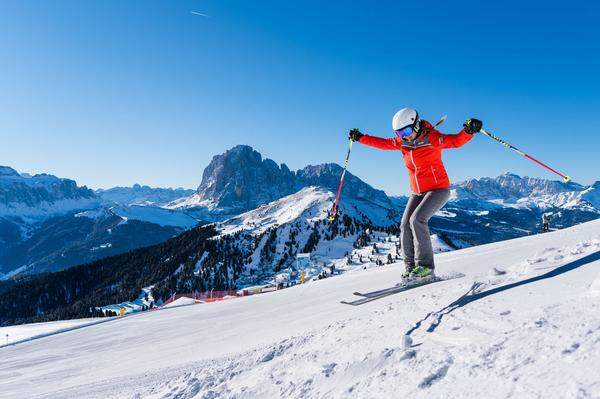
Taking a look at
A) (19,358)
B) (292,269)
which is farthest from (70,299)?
(19,358)

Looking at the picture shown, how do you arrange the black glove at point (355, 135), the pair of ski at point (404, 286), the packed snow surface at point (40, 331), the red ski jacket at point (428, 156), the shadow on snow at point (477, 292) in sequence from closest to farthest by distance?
the shadow on snow at point (477, 292) < the pair of ski at point (404, 286) < the red ski jacket at point (428, 156) < the black glove at point (355, 135) < the packed snow surface at point (40, 331)

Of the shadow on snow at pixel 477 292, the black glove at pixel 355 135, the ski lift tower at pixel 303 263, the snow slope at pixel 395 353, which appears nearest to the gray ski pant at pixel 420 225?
the snow slope at pixel 395 353

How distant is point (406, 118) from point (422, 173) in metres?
1.11

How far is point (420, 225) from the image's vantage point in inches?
299

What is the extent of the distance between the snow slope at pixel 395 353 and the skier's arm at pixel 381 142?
2912mm

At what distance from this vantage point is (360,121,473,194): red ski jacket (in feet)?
24.3

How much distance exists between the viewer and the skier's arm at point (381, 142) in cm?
833

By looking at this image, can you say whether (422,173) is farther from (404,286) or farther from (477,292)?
(477,292)

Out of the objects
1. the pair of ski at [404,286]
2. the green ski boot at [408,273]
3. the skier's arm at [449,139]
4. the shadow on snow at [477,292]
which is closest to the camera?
the shadow on snow at [477,292]

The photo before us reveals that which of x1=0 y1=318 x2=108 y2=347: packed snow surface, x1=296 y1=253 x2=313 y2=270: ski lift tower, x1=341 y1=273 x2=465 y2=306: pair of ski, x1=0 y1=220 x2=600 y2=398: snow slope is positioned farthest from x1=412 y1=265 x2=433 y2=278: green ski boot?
x1=296 y1=253 x2=313 y2=270: ski lift tower

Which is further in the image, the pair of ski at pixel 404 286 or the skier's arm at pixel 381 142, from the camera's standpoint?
the skier's arm at pixel 381 142

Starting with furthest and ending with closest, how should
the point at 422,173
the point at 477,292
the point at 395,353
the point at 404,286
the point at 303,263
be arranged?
the point at 303,263 → the point at 422,173 → the point at 404,286 → the point at 477,292 → the point at 395,353

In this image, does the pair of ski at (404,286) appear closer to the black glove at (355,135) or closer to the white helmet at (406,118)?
the white helmet at (406,118)

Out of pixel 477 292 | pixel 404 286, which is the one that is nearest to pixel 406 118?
pixel 404 286
